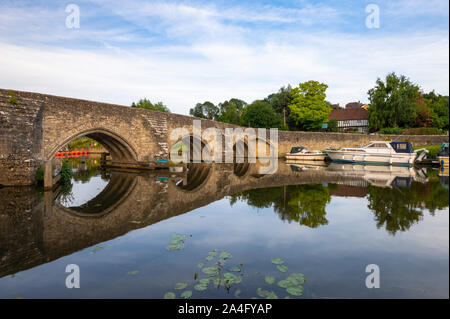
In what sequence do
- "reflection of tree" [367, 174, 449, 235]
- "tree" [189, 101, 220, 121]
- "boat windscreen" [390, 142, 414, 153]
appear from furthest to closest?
"tree" [189, 101, 220, 121] → "boat windscreen" [390, 142, 414, 153] → "reflection of tree" [367, 174, 449, 235]

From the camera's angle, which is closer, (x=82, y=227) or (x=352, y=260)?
(x=352, y=260)

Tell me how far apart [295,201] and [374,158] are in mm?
18541

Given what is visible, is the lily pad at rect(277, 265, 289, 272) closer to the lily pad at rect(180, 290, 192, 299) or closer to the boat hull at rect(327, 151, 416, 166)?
the lily pad at rect(180, 290, 192, 299)

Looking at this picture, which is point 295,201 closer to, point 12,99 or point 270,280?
point 270,280

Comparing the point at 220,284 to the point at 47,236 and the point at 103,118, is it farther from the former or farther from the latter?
the point at 103,118

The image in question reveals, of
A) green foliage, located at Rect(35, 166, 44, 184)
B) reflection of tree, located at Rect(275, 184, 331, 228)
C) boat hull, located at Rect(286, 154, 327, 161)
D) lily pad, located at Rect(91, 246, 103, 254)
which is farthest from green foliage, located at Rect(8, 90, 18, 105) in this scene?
boat hull, located at Rect(286, 154, 327, 161)

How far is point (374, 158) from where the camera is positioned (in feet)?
80.5

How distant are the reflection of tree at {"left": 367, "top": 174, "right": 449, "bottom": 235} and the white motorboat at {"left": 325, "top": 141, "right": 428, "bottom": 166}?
38.2 feet

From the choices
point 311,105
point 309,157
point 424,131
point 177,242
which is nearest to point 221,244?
point 177,242

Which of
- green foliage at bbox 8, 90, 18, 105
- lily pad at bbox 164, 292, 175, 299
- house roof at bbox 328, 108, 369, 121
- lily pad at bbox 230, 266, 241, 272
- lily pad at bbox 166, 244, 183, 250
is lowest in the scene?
lily pad at bbox 164, 292, 175, 299

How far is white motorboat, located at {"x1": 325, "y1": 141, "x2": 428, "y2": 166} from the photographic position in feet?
75.6
